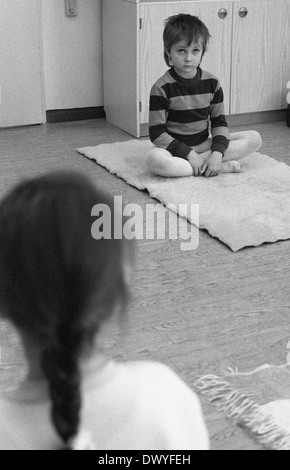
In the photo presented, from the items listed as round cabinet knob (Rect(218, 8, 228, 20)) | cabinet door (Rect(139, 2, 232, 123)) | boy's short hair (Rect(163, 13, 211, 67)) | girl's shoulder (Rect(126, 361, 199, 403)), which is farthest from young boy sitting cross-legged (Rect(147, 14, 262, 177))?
girl's shoulder (Rect(126, 361, 199, 403))

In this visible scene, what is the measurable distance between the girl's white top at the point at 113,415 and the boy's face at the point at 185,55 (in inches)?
90.4

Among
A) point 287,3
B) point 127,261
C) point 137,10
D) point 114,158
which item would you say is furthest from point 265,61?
point 127,261

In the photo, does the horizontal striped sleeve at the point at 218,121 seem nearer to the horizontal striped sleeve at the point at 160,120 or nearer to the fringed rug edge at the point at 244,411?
the horizontal striped sleeve at the point at 160,120

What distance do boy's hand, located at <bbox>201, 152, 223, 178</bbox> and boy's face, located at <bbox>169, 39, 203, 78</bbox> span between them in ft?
1.17

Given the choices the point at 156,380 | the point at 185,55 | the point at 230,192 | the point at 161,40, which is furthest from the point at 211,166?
the point at 156,380

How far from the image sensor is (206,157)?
304 cm

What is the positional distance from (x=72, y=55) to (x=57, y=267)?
10.7ft

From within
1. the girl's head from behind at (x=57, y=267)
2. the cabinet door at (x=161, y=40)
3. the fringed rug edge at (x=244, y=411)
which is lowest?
the fringed rug edge at (x=244, y=411)

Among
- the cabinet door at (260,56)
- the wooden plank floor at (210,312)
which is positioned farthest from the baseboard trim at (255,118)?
the wooden plank floor at (210,312)

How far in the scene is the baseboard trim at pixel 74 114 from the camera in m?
3.85

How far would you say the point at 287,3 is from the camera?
144 inches

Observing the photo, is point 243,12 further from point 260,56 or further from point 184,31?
point 184,31

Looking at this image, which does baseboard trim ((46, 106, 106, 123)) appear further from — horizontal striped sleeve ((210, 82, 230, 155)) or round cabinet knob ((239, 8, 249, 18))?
horizontal striped sleeve ((210, 82, 230, 155))
